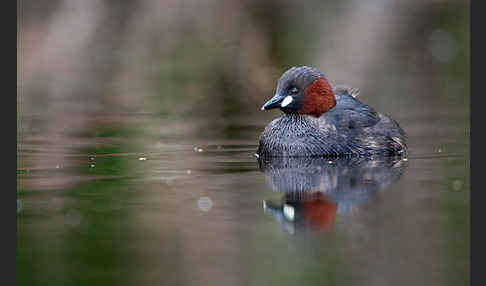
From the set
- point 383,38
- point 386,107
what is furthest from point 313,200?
point 383,38

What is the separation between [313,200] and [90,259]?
2.23 meters

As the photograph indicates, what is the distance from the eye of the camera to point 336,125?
10.1 metres

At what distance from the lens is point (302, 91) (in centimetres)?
1019

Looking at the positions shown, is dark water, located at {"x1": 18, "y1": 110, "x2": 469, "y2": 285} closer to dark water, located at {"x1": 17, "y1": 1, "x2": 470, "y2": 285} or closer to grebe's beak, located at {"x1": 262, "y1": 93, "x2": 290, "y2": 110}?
dark water, located at {"x1": 17, "y1": 1, "x2": 470, "y2": 285}

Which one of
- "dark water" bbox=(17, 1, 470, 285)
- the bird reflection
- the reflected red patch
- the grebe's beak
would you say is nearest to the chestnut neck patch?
the grebe's beak

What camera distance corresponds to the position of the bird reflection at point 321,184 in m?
6.91

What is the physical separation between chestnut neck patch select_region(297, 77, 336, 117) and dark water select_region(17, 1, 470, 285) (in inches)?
32.6

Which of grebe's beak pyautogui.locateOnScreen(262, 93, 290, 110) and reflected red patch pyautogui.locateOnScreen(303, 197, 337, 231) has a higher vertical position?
grebe's beak pyautogui.locateOnScreen(262, 93, 290, 110)

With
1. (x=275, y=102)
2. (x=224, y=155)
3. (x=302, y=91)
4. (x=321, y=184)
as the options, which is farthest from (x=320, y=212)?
(x=302, y=91)

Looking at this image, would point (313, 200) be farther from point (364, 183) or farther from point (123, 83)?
point (123, 83)

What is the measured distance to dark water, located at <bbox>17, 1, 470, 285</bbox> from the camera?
19.0ft

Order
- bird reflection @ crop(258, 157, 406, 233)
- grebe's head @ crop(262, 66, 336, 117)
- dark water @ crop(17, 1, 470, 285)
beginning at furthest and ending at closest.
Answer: grebe's head @ crop(262, 66, 336, 117)
bird reflection @ crop(258, 157, 406, 233)
dark water @ crop(17, 1, 470, 285)

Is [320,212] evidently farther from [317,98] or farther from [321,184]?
[317,98]

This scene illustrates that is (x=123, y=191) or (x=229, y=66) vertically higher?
(x=229, y=66)
